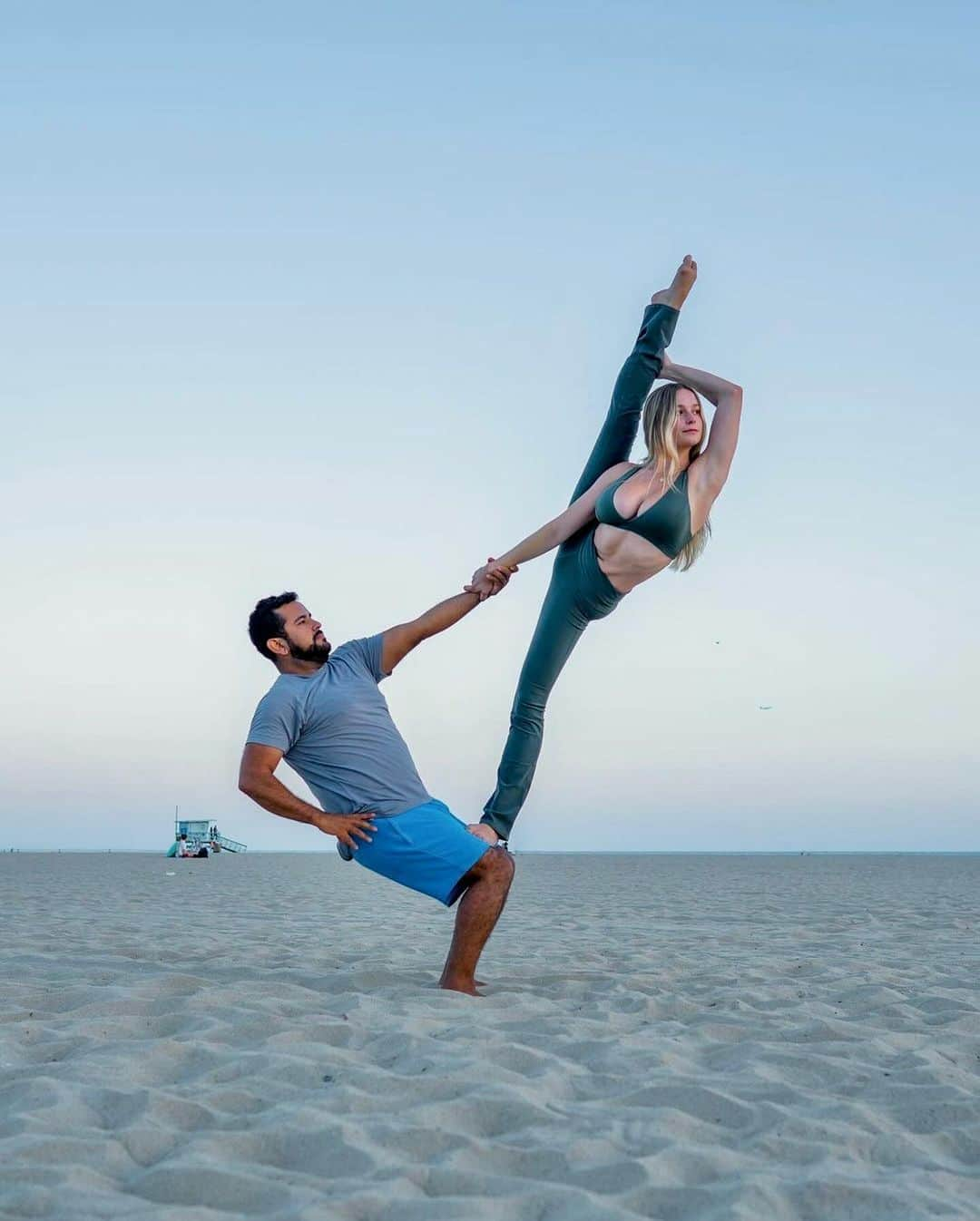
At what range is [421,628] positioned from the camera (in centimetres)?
511

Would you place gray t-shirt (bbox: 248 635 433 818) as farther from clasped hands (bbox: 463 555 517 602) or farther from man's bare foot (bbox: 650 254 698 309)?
man's bare foot (bbox: 650 254 698 309)

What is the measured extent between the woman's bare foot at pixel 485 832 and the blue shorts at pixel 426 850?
0.48 ft

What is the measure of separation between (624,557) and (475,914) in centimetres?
154

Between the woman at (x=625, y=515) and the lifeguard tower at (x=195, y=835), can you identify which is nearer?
the woman at (x=625, y=515)

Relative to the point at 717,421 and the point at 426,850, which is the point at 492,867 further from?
the point at 717,421

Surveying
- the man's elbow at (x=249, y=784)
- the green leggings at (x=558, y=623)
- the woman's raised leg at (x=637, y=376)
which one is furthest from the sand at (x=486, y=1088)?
the woman's raised leg at (x=637, y=376)

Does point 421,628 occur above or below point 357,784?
above

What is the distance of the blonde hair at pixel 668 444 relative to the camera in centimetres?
483

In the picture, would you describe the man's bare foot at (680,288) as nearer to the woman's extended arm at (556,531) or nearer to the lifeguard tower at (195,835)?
the woman's extended arm at (556,531)

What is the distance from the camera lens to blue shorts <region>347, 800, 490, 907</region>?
4770 millimetres

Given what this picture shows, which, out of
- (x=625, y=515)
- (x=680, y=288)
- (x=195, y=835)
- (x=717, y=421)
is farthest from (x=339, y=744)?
(x=195, y=835)

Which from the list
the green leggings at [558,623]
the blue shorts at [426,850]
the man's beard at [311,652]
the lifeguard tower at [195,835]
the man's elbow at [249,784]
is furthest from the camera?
the lifeguard tower at [195,835]

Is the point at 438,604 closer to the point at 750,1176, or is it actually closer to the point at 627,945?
the point at 750,1176

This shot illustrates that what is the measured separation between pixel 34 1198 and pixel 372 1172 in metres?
0.65
